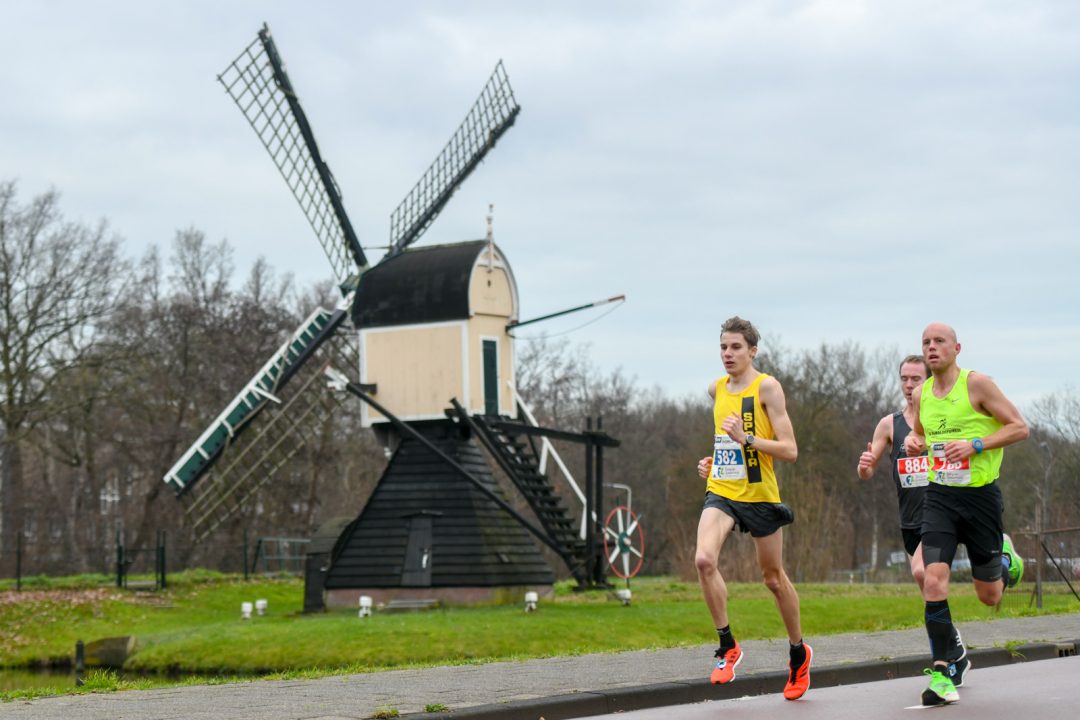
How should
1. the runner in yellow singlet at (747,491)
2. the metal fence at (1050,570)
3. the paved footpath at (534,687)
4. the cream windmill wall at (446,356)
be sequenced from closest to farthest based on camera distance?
the paved footpath at (534,687)
the runner in yellow singlet at (747,491)
the metal fence at (1050,570)
the cream windmill wall at (446,356)

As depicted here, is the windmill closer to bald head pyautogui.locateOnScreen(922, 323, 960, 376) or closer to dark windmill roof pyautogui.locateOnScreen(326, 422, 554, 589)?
dark windmill roof pyautogui.locateOnScreen(326, 422, 554, 589)

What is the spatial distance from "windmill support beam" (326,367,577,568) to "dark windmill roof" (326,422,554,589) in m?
0.33

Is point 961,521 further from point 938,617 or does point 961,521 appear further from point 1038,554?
point 1038,554

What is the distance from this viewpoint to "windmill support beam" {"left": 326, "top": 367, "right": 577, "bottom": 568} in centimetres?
2822

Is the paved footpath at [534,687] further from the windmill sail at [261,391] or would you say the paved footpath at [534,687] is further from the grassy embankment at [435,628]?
the windmill sail at [261,391]

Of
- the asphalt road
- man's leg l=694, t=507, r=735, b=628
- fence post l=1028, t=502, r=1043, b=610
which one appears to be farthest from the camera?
fence post l=1028, t=502, r=1043, b=610

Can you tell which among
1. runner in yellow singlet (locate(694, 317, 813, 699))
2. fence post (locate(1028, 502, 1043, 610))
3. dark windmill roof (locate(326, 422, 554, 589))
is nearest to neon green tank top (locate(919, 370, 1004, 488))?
runner in yellow singlet (locate(694, 317, 813, 699))

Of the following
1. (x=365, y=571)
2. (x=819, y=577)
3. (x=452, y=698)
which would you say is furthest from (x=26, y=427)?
(x=452, y=698)

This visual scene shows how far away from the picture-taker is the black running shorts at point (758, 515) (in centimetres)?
929

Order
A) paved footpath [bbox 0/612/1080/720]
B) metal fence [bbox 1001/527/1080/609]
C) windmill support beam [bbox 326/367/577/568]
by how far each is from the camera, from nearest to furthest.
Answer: paved footpath [bbox 0/612/1080/720]
metal fence [bbox 1001/527/1080/609]
windmill support beam [bbox 326/367/577/568]

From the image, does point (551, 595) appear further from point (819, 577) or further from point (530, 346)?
point (530, 346)

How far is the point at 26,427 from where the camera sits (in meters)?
45.0

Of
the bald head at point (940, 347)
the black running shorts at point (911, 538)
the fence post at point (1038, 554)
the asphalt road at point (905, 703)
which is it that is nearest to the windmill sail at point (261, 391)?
the fence post at point (1038, 554)

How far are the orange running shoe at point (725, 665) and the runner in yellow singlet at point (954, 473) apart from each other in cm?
125
